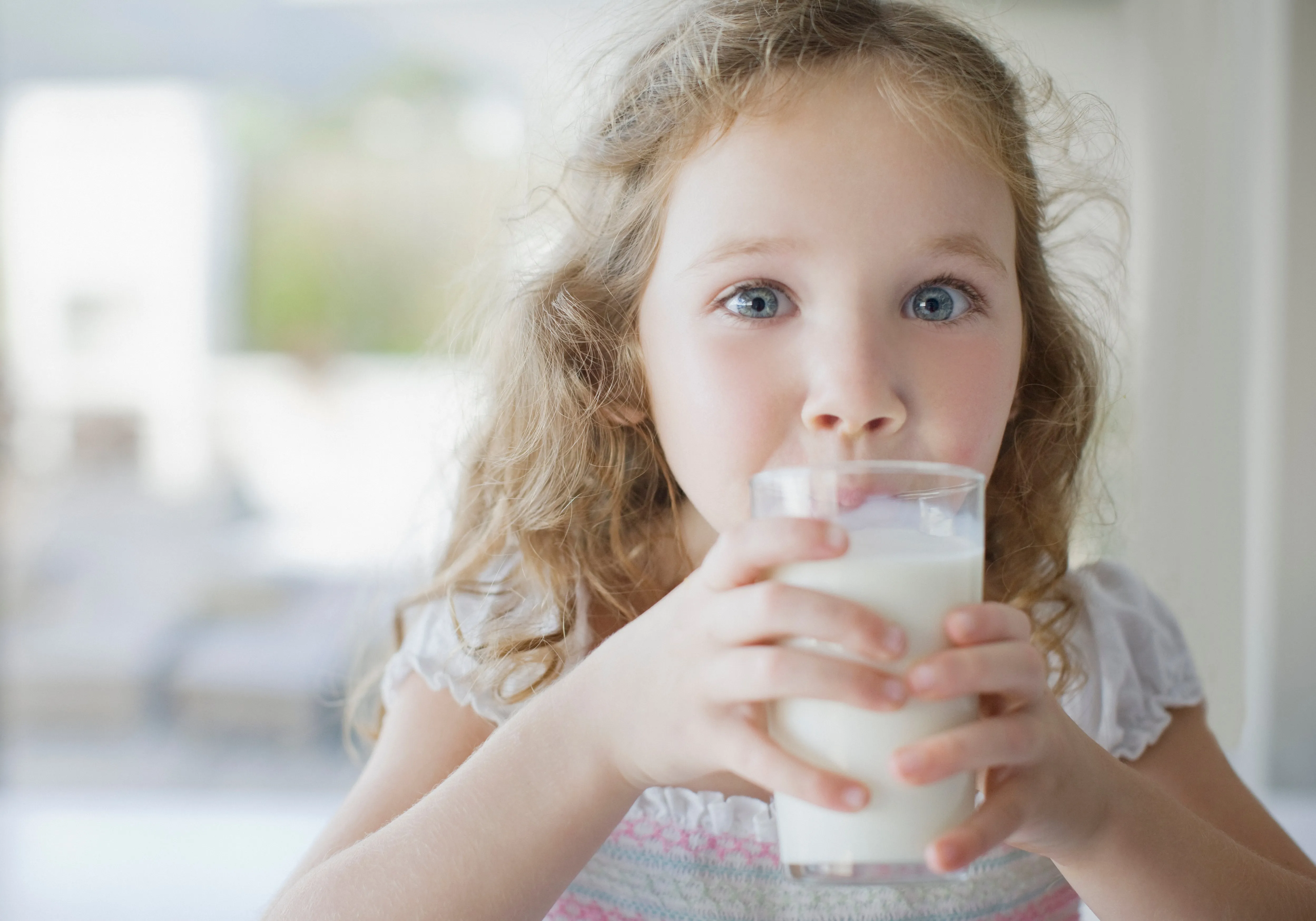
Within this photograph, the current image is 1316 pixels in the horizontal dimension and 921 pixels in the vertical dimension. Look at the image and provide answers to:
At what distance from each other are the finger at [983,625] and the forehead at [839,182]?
15.2 inches

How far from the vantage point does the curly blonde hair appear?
1123 millimetres

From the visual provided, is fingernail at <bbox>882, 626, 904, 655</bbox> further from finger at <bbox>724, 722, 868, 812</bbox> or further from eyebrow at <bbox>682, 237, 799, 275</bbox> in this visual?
eyebrow at <bbox>682, 237, 799, 275</bbox>

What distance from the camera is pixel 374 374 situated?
273 centimetres

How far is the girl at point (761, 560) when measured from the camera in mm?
749

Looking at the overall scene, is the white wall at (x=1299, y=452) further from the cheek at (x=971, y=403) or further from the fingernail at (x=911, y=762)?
the fingernail at (x=911, y=762)

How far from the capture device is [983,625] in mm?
697

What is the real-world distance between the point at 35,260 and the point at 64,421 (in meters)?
0.42

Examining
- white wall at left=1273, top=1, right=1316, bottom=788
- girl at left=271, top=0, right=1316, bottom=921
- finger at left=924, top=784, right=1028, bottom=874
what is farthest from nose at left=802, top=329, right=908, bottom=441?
white wall at left=1273, top=1, right=1316, bottom=788

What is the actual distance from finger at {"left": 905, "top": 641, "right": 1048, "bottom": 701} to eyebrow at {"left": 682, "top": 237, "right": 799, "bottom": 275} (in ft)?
1.39

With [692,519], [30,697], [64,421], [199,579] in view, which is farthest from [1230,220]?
[30,697]

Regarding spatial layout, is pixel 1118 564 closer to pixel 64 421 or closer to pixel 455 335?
pixel 455 335

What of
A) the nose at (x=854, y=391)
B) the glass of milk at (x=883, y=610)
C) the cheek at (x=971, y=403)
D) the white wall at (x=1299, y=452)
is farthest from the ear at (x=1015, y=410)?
the white wall at (x=1299, y=452)

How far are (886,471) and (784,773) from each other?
202mm

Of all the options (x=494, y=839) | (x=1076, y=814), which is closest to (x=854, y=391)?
(x=1076, y=814)
